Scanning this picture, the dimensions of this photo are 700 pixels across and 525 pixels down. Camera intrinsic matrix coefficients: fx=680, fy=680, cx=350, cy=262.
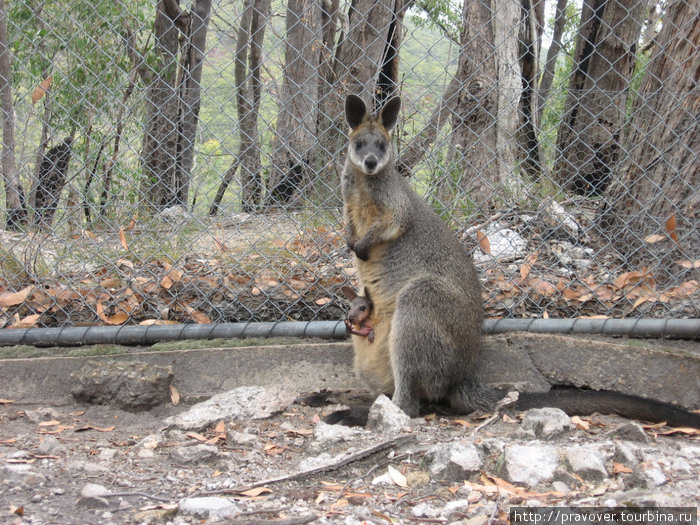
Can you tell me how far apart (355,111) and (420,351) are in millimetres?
1711

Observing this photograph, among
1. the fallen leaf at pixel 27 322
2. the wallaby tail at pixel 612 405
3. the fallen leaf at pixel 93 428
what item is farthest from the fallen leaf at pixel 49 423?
the wallaby tail at pixel 612 405

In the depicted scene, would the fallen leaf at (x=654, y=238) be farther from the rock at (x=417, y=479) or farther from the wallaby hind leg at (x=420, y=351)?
the rock at (x=417, y=479)

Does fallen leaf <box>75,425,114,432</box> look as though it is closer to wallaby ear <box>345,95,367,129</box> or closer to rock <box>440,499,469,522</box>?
rock <box>440,499,469,522</box>

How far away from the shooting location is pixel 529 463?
3012 mm

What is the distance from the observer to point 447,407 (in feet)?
14.8

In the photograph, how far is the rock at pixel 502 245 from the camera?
17.9 ft

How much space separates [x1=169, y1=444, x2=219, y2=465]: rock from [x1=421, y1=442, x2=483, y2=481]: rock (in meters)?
1.06

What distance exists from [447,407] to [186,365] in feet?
6.04

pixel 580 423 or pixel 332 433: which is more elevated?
pixel 580 423

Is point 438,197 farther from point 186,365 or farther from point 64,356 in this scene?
point 64,356

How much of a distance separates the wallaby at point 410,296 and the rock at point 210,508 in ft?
5.53

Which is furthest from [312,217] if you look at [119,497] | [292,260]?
[119,497]

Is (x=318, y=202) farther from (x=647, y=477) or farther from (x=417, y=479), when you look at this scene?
(x=647, y=477)

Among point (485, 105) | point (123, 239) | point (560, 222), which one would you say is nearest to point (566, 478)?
point (560, 222)
